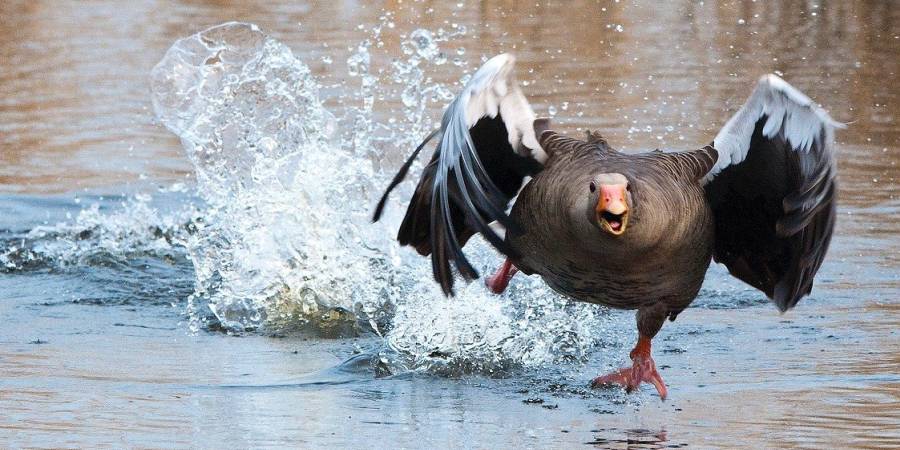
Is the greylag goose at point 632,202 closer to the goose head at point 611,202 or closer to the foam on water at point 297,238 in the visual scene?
the goose head at point 611,202

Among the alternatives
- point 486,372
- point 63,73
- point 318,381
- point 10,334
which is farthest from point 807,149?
point 63,73

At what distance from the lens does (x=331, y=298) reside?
7676 millimetres

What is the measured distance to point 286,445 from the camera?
17.0 ft

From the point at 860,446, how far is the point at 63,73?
1099 cm

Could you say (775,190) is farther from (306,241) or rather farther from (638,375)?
(306,241)

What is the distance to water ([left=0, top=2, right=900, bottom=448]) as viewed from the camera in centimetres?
563

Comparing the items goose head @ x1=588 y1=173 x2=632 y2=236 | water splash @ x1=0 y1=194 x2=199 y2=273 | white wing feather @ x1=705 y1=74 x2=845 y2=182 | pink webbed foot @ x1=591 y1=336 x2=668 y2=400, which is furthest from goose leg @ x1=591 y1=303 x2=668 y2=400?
water splash @ x1=0 y1=194 x2=199 y2=273

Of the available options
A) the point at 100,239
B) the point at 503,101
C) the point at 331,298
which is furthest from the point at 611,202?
the point at 100,239

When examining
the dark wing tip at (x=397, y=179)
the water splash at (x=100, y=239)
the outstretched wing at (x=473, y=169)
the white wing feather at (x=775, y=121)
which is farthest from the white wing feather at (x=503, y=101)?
the water splash at (x=100, y=239)

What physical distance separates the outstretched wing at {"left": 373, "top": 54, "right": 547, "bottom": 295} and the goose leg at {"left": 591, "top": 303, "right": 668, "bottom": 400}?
79 centimetres

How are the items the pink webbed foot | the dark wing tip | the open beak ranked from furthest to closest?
the pink webbed foot, the dark wing tip, the open beak

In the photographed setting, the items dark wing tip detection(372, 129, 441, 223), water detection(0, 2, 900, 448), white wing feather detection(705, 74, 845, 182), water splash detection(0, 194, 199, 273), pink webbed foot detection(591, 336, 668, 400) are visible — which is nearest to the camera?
water detection(0, 2, 900, 448)

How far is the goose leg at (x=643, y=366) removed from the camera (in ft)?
20.0

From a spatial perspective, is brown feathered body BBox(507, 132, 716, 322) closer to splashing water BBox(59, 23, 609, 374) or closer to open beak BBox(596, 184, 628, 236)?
open beak BBox(596, 184, 628, 236)
